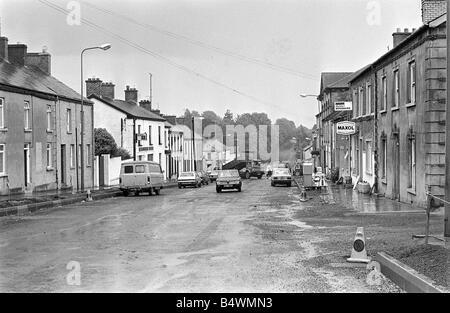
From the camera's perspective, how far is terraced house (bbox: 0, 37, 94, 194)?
3145 centimetres

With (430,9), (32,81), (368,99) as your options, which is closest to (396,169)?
(430,9)

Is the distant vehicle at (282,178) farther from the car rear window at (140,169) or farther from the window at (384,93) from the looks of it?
the window at (384,93)

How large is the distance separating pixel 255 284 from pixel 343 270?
81.8 inches

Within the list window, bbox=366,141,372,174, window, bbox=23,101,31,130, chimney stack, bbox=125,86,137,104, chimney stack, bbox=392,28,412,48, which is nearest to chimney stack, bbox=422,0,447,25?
chimney stack, bbox=392,28,412,48

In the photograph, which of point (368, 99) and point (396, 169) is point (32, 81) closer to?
point (368, 99)

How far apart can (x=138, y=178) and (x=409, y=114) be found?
19767mm

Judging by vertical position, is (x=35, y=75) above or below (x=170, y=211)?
above

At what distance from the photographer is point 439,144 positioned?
19.7 metres

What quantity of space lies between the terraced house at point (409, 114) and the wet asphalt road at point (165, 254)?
527cm

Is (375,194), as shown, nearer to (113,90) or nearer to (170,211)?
(170,211)

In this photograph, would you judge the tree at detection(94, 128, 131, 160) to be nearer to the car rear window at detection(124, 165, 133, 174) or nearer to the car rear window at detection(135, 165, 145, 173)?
the car rear window at detection(124, 165, 133, 174)

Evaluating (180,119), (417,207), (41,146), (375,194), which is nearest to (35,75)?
(41,146)

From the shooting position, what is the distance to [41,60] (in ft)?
141

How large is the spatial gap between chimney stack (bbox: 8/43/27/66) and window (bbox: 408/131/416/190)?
27.2 m
